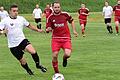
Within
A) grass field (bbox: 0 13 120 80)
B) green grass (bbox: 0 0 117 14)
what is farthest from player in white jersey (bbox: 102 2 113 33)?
green grass (bbox: 0 0 117 14)

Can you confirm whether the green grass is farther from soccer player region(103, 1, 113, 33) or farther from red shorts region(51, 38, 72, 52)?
red shorts region(51, 38, 72, 52)

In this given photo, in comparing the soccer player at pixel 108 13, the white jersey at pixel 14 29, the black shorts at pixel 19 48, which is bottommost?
the soccer player at pixel 108 13

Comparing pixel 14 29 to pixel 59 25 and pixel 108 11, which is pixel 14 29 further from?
pixel 108 11

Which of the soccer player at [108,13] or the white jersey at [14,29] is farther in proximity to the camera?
the soccer player at [108,13]

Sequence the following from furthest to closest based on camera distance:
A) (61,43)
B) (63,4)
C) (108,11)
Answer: (63,4) → (108,11) → (61,43)

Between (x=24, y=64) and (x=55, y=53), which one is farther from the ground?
(x=55, y=53)

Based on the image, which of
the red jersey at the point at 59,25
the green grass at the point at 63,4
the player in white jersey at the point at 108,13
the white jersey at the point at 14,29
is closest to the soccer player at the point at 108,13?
the player in white jersey at the point at 108,13

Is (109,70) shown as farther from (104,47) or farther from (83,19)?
(83,19)

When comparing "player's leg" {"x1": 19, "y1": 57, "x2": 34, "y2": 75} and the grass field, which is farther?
"player's leg" {"x1": 19, "y1": 57, "x2": 34, "y2": 75}

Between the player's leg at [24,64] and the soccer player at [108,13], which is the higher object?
the player's leg at [24,64]

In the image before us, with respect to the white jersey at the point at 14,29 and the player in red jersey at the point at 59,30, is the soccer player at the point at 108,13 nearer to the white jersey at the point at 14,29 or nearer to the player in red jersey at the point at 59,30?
the player in red jersey at the point at 59,30

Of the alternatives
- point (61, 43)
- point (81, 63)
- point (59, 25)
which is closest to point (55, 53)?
point (61, 43)

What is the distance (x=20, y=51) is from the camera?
540 inches

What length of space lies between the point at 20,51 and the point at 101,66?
3351mm
